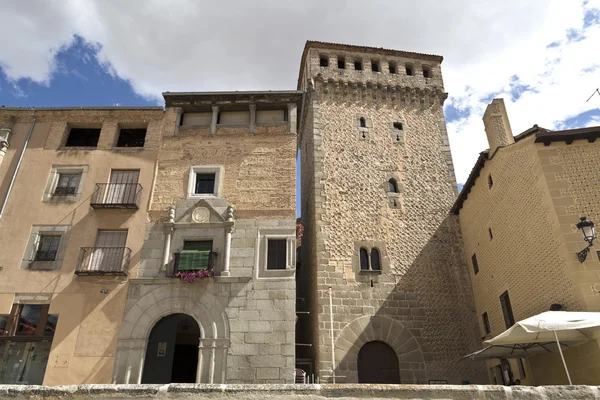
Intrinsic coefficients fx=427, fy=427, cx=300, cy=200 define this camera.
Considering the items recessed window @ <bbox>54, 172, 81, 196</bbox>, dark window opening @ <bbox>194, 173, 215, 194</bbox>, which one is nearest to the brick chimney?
dark window opening @ <bbox>194, 173, 215, 194</bbox>

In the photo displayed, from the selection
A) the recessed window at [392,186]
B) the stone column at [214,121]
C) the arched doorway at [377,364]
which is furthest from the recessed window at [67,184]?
the recessed window at [392,186]

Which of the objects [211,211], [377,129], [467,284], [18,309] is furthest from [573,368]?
[18,309]

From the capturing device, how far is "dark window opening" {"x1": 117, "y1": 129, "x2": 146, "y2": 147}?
60.1ft

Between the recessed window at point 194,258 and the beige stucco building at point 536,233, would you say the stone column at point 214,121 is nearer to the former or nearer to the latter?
the recessed window at point 194,258

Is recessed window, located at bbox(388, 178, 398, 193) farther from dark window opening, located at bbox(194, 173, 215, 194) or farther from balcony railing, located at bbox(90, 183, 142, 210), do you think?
balcony railing, located at bbox(90, 183, 142, 210)

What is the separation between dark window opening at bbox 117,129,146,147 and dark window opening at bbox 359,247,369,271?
1048 centimetres

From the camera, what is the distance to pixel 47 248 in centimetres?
1530

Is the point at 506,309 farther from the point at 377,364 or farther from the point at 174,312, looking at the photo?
the point at 174,312

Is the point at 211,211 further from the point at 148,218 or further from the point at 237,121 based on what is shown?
the point at 237,121

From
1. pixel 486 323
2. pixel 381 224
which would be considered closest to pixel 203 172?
pixel 381 224

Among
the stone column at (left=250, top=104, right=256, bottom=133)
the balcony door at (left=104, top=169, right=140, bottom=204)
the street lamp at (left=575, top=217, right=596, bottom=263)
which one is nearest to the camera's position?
the street lamp at (left=575, top=217, right=596, bottom=263)

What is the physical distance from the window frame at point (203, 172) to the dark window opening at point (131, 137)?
10.7 ft

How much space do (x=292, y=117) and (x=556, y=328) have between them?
11.9 m

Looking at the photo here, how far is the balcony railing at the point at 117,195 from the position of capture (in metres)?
15.7
